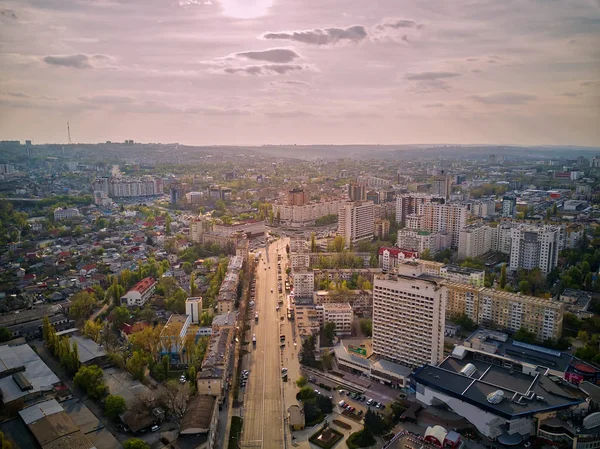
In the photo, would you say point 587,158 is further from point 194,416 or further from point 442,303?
point 194,416

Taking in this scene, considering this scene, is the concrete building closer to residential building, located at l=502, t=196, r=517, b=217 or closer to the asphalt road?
the asphalt road

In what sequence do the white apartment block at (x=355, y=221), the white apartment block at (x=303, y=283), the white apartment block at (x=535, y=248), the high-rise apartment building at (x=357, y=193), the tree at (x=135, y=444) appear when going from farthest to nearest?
1. the high-rise apartment building at (x=357, y=193)
2. the white apartment block at (x=355, y=221)
3. the white apartment block at (x=535, y=248)
4. the white apartment block at (x=303, y=283)
5. the tree at (x=135, y=444)

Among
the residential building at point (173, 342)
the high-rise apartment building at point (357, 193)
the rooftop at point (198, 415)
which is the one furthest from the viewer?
the high-rise apartment building at point (357, 193)

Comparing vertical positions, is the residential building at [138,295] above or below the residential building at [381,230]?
below

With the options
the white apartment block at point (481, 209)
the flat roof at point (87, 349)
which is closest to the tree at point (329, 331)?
the flat roof at point (87, 349)

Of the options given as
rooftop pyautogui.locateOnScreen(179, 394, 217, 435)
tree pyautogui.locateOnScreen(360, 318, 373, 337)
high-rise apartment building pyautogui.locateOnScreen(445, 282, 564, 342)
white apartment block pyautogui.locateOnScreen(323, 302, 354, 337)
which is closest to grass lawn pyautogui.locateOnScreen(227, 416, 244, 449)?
rooftop pyautogui.locateOnScreen(179, 394, 217, 435)

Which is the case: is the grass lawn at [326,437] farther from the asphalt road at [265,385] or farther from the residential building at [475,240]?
the residential building at [475,240]
